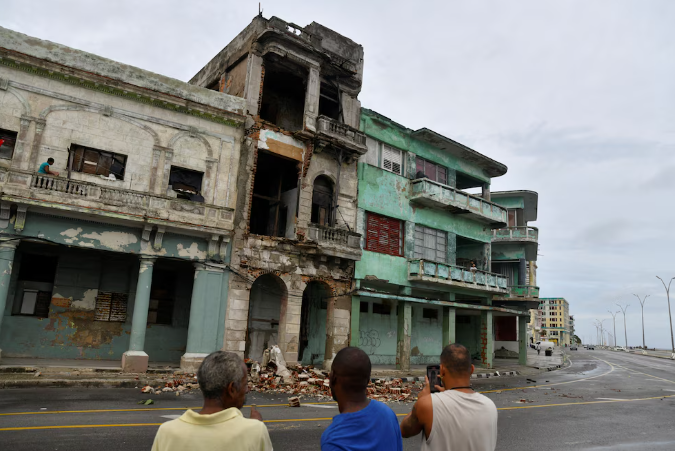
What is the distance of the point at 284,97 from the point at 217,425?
830 inches

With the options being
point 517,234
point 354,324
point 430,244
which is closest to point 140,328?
point 354,324

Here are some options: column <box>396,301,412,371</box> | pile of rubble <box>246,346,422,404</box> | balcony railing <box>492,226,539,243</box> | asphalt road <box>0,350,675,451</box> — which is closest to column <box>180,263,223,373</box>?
pile of rubble <box>246,346,422,404</box>

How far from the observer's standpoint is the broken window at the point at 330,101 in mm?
21719

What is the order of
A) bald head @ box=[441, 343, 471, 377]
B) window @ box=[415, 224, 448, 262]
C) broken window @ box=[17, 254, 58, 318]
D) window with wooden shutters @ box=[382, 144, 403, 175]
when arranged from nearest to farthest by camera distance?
bald head @ box=[441, 343, 471, 377] → broken window @ box=[17, 254, 58, 318] → window with wooden shutters @ box=[382, 144, 403, 175] → window @ box=[415, 224, 448, 262]

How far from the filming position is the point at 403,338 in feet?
73.6

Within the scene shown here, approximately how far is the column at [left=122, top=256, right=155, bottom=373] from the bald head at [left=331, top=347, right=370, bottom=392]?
45.9 feet

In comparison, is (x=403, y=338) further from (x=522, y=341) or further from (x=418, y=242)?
(x=522, y=341)

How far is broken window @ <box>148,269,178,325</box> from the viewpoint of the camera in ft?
61.1

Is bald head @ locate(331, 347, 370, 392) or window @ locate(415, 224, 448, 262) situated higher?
window @ locate(415, 224, 448, 262)

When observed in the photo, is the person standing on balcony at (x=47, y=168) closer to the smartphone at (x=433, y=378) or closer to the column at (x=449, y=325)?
the smartphone at (x=433, y=378)

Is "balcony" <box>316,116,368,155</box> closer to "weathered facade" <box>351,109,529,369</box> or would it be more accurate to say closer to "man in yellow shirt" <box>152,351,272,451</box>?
"weathered facade" <box>351,109,529,369</box>

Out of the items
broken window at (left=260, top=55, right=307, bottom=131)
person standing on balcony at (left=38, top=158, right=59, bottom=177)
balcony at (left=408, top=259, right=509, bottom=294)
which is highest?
broken window at (left=260, top=55, right=307, bottom=131)

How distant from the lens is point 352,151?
Answer: 21.2 metres

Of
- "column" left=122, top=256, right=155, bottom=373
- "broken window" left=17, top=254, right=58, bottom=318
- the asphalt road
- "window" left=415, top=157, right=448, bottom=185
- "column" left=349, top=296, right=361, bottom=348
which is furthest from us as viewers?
"window" left=415, top=157, right=448, bottom=185
